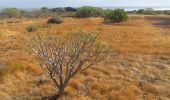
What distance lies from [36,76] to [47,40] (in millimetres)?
2872

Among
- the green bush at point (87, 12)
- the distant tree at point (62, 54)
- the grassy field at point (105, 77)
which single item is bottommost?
the green bush at point (87, 12)

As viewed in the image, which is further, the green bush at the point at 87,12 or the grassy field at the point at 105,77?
the green bush at the point at 87,12

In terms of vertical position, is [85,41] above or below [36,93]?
above

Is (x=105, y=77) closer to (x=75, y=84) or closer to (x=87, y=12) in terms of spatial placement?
(x=75, y=84)

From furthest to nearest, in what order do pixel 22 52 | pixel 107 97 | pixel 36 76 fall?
pixel 22 52, pixel 36 76, pixel 107 97

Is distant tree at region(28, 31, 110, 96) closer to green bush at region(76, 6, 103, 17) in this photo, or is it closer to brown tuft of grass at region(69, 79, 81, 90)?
Result: brown tuft of grass at region(69, 79, 81, 90)

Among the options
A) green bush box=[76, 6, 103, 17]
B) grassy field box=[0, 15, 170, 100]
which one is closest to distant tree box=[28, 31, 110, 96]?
grassy field box=[0, 15, 170, 100]

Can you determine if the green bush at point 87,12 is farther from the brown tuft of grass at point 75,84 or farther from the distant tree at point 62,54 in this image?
the distant tree at point 62,54

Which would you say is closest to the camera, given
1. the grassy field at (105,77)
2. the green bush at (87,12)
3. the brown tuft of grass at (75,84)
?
the grassy field at (105,77)

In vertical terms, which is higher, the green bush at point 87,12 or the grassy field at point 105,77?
the grassy field at point 105,77

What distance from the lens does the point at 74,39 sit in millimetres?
18125

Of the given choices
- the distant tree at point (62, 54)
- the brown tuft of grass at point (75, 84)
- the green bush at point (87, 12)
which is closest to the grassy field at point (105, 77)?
the brown tuft of grass at point (75, 84)

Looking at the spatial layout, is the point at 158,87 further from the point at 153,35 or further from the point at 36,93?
the point at 153,35

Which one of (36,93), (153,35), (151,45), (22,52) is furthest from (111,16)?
(36,93)
